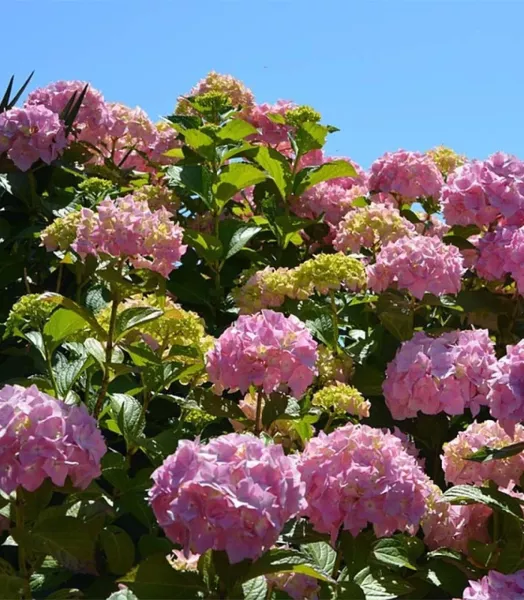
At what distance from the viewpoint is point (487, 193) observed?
363cm

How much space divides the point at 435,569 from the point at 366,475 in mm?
532

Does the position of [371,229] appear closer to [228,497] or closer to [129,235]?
[129,235]

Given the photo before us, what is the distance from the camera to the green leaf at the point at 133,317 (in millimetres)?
2680

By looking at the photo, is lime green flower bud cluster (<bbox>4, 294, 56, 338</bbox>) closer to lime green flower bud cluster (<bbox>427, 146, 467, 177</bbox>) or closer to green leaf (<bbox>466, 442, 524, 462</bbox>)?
green leaf (<bbox>466, 442, 524, 462</bbox>)

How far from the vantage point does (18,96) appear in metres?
4.49

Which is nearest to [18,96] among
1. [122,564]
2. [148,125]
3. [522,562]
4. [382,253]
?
[148,125]

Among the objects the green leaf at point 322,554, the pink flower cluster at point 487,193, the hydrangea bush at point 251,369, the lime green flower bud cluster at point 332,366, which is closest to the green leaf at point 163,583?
the hydrangea bush at point 251,369

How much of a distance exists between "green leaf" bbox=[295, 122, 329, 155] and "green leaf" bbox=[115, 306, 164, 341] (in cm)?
170

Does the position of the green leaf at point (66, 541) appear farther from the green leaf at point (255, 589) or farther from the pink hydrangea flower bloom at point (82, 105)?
the pink hydrangea flower bloom at point (82, 105)

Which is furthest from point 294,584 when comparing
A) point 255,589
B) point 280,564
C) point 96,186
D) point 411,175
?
point 411,175

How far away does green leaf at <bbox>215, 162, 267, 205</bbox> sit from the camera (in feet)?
12.8

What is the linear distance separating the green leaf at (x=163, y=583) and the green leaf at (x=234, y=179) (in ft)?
7.22

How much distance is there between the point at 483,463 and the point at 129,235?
1141 millimetres

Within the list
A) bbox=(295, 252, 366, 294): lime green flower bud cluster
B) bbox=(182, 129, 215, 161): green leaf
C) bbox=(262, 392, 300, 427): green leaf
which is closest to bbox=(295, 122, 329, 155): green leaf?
bbox=(182, 129, 215, 161): green leaf
